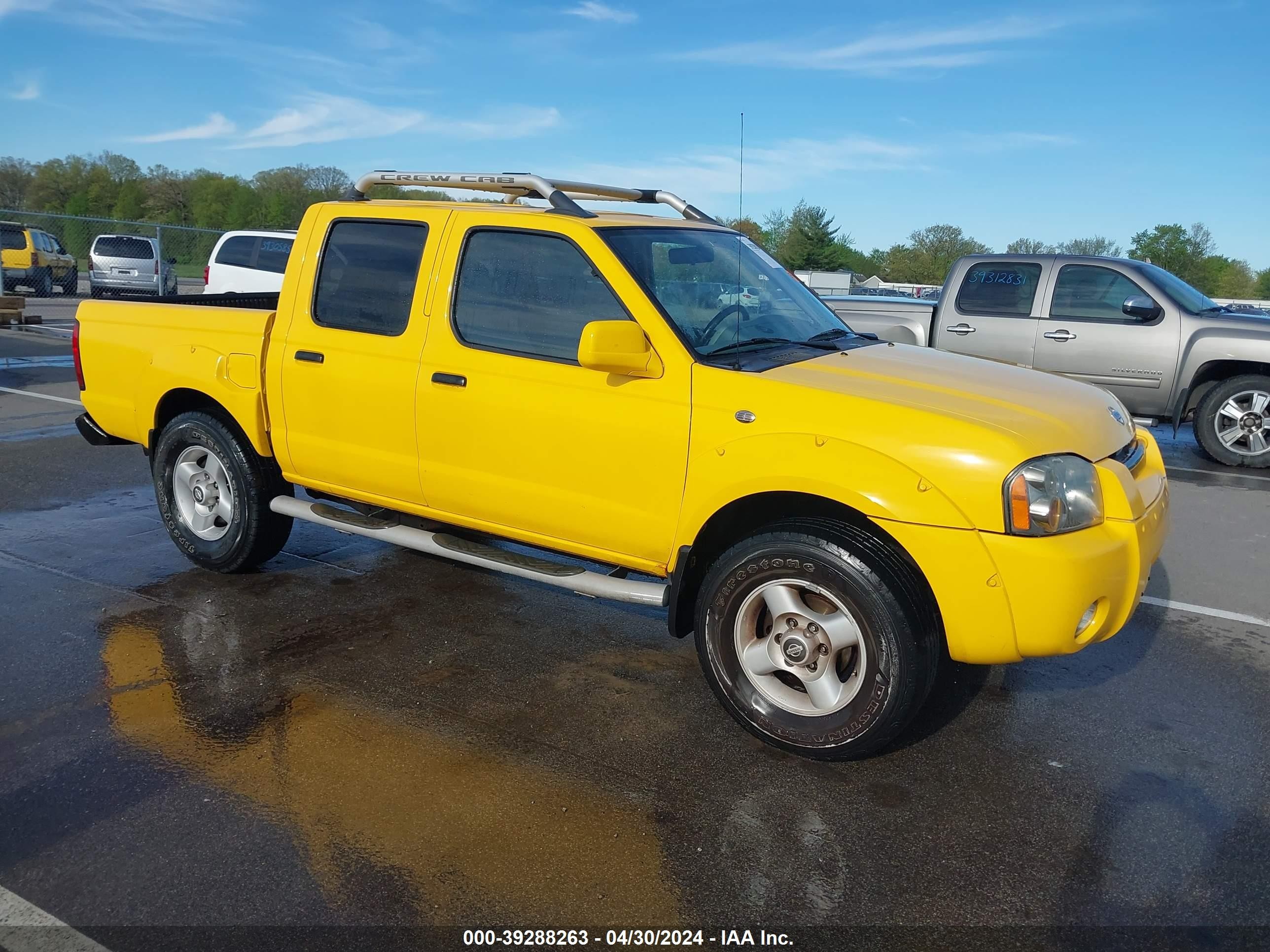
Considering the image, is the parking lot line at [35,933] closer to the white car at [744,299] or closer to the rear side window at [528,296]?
the rear side window at [528,296]

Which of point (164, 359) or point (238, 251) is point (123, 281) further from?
point (164, 359)

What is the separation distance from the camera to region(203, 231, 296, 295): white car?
50.6ft

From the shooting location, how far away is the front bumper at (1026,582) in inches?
129

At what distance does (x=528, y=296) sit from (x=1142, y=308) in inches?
292

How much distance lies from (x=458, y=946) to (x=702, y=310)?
260cm

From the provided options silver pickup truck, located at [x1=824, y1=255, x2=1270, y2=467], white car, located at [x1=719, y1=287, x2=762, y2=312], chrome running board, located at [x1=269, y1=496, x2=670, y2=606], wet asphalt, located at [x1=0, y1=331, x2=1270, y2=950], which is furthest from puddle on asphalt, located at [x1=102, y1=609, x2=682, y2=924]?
silver pickup truck, located at [x1=824, y1=255, x2=1270, y2=467]

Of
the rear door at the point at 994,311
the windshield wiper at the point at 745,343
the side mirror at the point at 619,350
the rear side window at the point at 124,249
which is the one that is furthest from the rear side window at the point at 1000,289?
the rear side window at the point at 124,249

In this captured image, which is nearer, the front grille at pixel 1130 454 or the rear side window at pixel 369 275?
the front grille at pixel 1130 454

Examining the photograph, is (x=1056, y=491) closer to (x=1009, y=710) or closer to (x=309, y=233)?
(x=1009, y=710)

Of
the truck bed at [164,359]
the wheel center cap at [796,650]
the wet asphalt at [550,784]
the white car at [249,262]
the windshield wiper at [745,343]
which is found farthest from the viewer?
the white car at [249,262]

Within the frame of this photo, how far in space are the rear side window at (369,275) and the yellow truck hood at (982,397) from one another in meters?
1.84

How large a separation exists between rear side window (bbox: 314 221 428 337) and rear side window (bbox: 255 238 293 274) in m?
11.4

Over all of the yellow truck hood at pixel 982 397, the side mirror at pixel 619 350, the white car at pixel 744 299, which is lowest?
the yellow truck hood at pixel 982 397

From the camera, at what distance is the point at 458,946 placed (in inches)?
105
